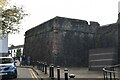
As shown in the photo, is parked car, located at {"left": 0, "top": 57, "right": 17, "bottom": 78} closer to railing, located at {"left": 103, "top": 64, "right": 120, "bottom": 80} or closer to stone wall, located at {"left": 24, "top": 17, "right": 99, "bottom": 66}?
railing, located at {"left": 103, "top": 64, "right": 120, "bottom": 80}

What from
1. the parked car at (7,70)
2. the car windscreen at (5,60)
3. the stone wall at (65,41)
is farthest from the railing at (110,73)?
the stone wall at (65,41)

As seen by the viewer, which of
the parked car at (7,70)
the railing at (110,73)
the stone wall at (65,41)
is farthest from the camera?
the stone wall at (65,41)

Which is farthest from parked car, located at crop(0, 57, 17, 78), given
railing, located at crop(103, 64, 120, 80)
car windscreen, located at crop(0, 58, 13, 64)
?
railing, located at crop(103, 64, 120, 80)

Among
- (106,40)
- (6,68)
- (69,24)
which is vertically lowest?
(6,68)

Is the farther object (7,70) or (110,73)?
(7,70)

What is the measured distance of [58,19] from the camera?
31.9 metres

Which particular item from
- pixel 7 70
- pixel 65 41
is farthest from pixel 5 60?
A: pixel 65 41

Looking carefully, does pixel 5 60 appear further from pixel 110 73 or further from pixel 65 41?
pixel 65 41

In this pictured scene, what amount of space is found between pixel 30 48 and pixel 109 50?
845 inches

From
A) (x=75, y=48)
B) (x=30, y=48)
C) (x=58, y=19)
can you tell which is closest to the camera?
(x=58, y=19)

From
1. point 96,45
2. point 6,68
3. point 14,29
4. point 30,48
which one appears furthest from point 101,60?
point 30,48

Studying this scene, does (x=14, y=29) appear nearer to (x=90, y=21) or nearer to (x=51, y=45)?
(x=51, y=45)

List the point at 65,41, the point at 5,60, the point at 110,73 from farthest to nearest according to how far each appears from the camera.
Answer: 1. the point at 65,41
2. the point at 5,60
3. the point at 110,73

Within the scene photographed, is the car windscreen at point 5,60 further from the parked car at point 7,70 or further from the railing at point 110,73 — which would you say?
the railing at point 110,73
